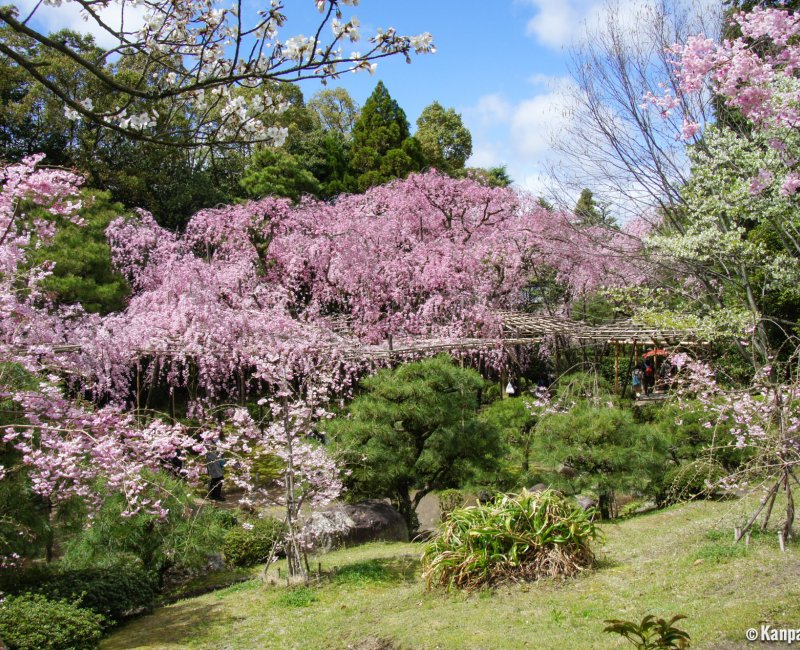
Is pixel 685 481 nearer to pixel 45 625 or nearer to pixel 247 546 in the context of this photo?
pixel 247 546

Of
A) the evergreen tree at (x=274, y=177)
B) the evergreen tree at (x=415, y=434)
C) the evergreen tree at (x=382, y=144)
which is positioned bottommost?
the evergreen tree at (x=415, y=434)

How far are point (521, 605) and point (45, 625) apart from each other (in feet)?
12.6

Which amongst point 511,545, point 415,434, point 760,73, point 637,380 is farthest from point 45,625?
point 637,380

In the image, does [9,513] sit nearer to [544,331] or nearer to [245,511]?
[245,511]

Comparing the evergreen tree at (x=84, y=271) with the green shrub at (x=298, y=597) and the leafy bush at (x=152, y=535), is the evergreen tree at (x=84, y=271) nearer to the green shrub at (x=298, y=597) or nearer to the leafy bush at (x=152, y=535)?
the leafy bush at (x=152, y=535)

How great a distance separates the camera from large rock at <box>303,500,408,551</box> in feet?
28.9

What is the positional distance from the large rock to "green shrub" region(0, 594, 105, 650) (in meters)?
3.26

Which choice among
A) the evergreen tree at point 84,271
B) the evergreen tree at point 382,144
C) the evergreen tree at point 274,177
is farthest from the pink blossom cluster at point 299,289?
the evergreen tree at point 382,144

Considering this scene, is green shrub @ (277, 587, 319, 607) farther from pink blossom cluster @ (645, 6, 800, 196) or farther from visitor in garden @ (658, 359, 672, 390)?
pink blossom cluster @ (645, 6, 800, 196)

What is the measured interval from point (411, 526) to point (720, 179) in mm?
6364

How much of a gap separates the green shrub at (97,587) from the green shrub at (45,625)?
317mm

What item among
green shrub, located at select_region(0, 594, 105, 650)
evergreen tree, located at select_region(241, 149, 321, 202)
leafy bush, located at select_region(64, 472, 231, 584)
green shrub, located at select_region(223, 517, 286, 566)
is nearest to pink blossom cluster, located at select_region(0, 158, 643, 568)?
leafy bush, located at select_region(64, 472, 231, 584)

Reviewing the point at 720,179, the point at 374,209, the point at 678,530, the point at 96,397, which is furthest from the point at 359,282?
the point at 678,530

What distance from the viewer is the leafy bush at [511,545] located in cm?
616
